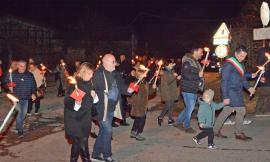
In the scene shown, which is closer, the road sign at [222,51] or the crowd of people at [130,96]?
the crowd of people at [130,96]

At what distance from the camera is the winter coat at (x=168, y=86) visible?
11430mm

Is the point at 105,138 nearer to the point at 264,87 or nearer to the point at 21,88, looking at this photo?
the point at 21,88

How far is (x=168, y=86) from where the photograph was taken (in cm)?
1141

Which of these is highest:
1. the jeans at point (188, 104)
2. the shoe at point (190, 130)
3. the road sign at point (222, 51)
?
the road sign at point (222, 51)

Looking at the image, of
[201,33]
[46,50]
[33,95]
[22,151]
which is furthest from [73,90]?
[201,33]

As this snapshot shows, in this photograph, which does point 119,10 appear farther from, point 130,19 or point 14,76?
point 14,76

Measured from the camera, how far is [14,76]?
1030 cm

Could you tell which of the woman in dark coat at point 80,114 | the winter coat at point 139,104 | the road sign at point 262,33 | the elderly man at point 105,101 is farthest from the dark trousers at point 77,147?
the road sign at point 262,33

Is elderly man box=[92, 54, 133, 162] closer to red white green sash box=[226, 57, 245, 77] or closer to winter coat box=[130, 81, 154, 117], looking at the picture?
winter coat box=[130, 81, 154, 117]

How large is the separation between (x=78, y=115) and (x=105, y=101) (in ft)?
2.87

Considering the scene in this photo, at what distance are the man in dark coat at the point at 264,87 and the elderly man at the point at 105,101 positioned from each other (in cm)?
497

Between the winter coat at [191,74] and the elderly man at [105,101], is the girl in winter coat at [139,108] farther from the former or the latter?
the elderly man at [105,101]

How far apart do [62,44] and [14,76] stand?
90.2 feet

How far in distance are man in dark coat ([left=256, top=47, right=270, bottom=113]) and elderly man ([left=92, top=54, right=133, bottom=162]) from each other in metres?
4.97
